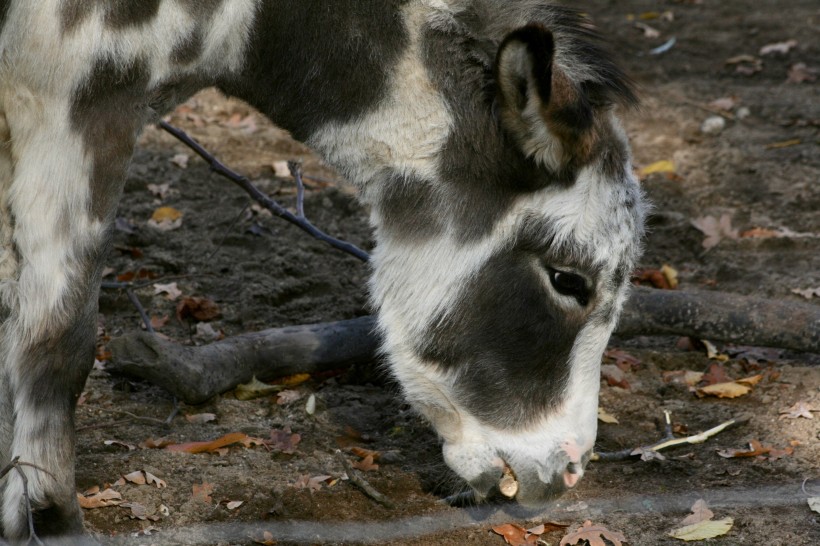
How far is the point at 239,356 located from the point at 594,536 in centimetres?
160

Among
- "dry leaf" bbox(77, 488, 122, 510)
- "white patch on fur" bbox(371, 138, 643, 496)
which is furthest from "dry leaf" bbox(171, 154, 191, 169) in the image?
"white patch on fur" bbox(371, 138, 643, 496)

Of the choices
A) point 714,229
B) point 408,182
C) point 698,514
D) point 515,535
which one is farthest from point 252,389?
point 714,229

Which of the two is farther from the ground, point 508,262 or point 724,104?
point 508,262

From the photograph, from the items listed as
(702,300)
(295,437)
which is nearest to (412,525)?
(295,437)

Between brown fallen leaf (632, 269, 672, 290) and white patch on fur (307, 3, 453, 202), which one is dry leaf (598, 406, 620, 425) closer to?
brown fallen leaf (632, 269, 672, 290)

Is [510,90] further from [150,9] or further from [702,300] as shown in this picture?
[702,300]

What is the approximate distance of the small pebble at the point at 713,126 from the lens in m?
6.89

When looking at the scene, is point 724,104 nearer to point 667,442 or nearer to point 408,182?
point 667,442

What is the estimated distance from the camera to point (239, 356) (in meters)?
4.06

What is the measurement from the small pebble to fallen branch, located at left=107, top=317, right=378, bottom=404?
3.59m

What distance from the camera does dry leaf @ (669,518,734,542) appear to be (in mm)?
3270

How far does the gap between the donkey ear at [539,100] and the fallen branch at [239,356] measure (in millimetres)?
1494

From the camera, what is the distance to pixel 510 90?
279 centimetres

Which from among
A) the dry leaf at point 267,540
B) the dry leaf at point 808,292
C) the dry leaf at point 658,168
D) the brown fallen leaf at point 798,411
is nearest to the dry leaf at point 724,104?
the dry leaf at point 658,168
